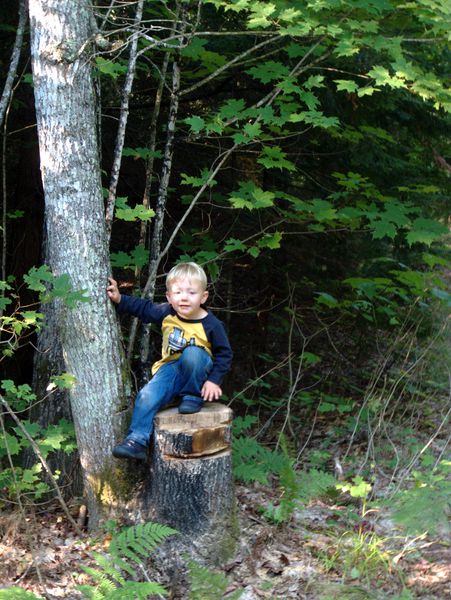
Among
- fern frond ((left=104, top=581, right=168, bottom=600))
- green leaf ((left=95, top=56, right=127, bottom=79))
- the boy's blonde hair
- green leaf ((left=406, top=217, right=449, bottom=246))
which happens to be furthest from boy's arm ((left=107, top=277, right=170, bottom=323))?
green leaf ((left=406, top=217, right=449, bottom=246))

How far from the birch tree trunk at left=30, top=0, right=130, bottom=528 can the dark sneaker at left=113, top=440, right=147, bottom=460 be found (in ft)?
0.96

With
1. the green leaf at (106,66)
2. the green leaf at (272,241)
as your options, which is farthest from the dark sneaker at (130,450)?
the green leaf at (106,66)

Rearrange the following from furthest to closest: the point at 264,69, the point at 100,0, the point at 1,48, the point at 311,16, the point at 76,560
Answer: the point at 1,48, the point at 100,0, the point at 264,69, the point at 311,16, the point at 76,560

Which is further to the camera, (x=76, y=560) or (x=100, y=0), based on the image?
(x=100, y=0)

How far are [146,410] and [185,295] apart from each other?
821 mm

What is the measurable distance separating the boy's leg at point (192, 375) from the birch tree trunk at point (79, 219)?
0.45 metres

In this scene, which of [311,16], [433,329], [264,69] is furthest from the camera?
[433,329]

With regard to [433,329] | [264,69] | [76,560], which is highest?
[264,69]

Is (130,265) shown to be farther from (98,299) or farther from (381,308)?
(381,308)

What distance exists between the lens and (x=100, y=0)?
647cm

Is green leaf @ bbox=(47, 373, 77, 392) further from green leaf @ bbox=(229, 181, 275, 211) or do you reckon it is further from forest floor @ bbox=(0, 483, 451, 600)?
green leaf @ bbox=(229, 181, 275, 211)

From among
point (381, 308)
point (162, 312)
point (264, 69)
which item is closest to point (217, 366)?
point (162, 312)

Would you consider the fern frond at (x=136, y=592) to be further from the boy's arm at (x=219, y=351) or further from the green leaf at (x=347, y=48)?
the green leaf at (x=347, y=48)

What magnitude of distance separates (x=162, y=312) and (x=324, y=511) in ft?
6.72
